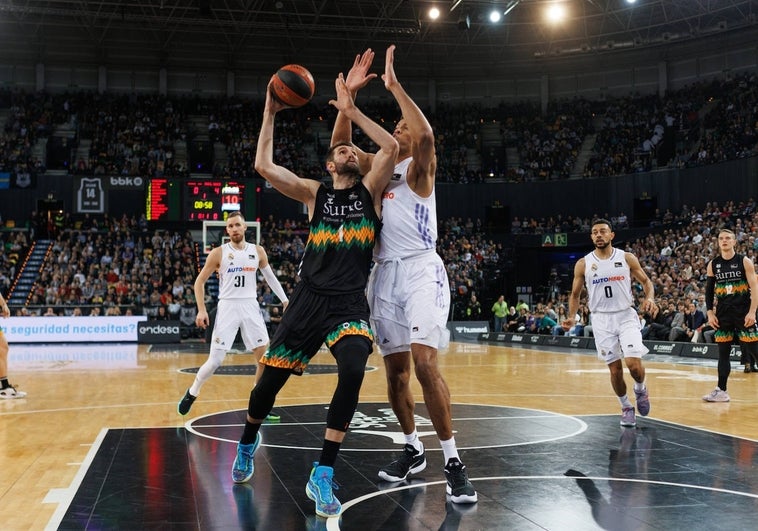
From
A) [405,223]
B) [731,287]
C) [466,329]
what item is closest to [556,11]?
[466,329]

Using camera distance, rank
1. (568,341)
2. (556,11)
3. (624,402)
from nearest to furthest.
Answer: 1. (624,402)
2. (568,341)
3. (556,11)

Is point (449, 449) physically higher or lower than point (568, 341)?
higher

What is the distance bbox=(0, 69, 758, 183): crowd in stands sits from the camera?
32062 mm

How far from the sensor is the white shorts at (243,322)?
7824 mm

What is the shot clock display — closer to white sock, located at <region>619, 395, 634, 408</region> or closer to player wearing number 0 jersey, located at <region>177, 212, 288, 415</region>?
player wearing number 0 jersey, located at <region>177, 212, 288, 415</region>

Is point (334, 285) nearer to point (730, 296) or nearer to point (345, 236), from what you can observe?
point (345, 236)

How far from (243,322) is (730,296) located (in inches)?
246

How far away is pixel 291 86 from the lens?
16.7ft

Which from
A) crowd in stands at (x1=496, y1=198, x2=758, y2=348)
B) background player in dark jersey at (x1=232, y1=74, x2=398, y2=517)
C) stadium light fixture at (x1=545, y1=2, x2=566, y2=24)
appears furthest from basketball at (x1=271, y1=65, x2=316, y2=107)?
stadium light fixture at (x1=545, y1=2, x2=566, y2=24)

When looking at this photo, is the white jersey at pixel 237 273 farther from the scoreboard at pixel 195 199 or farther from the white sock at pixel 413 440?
the scoreboard at pixel 195 199

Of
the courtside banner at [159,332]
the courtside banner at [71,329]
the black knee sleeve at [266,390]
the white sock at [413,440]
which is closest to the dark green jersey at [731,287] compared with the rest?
the white sock at [413,440]

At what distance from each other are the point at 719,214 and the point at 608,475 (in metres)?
23.4

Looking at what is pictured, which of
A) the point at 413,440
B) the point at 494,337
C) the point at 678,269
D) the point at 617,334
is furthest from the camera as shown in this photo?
the point at 494,337

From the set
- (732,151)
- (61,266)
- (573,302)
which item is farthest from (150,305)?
(732,151)
